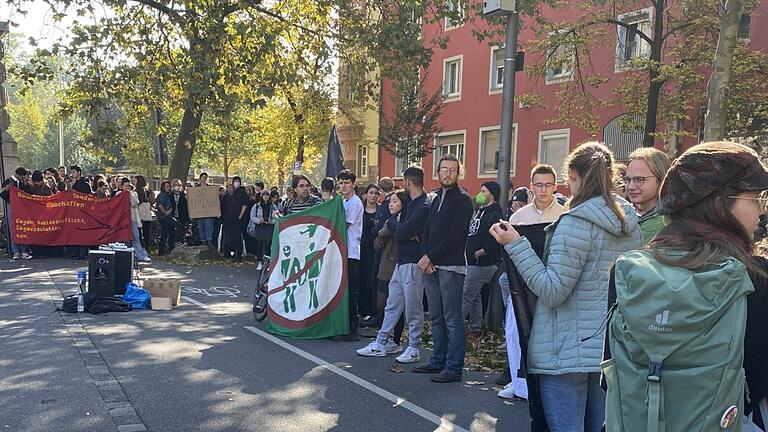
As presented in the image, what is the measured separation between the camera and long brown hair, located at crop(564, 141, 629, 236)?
299 cm

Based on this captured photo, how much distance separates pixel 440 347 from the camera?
6.31 m

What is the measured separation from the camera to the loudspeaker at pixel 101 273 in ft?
29.1

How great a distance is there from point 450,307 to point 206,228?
11202mm

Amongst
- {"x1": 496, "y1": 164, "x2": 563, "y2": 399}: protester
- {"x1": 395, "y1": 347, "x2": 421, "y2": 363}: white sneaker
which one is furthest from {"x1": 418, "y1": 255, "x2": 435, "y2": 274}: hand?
{"x1": 395, "y1": 347, "x2": 421, "y2": 363}: white sneaker

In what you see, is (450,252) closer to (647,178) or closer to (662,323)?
(647,178)

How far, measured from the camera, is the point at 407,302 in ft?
21.8

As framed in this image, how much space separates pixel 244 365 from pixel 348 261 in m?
2.06

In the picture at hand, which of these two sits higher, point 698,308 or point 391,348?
point 698,308

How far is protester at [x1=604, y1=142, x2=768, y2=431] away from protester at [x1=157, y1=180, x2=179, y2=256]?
15.2m

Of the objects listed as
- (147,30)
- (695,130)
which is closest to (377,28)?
(147,30)

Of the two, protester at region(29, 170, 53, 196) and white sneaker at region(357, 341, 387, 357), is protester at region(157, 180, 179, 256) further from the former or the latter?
white sneaker at region(357, 341, 387, 357)

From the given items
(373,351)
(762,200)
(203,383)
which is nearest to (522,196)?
(373,351)

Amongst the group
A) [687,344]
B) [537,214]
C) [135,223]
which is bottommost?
[135,223]

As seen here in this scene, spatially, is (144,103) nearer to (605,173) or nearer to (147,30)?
(147,30)
